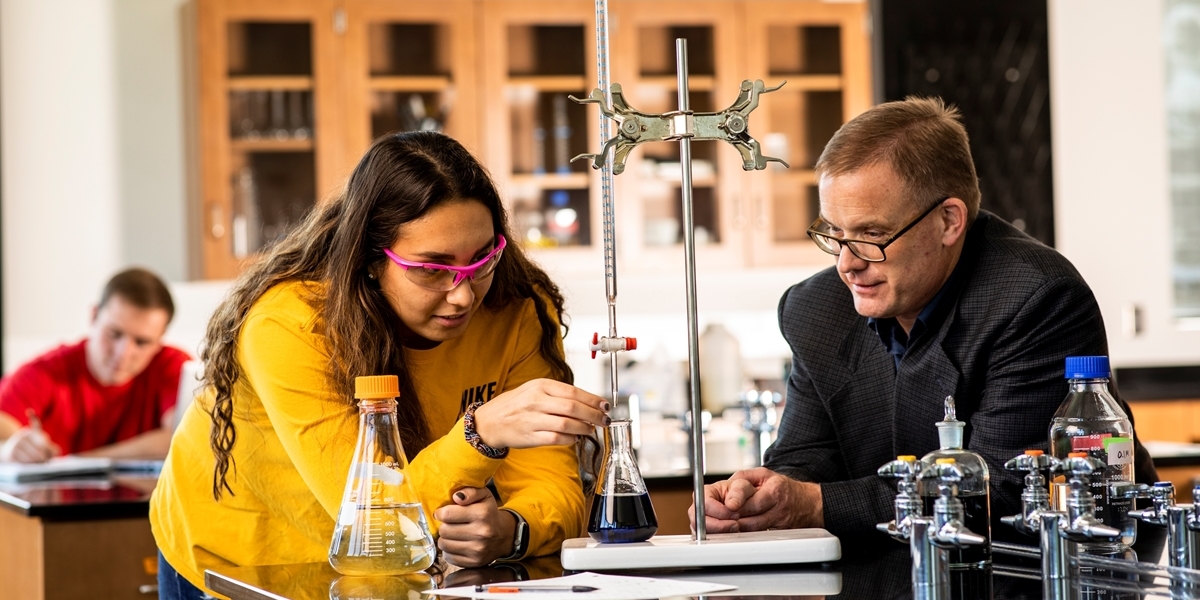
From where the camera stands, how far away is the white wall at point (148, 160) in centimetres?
472

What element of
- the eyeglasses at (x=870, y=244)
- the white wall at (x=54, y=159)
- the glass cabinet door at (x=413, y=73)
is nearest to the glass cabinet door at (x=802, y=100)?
the glass cabinet door at (x=413, y=73)

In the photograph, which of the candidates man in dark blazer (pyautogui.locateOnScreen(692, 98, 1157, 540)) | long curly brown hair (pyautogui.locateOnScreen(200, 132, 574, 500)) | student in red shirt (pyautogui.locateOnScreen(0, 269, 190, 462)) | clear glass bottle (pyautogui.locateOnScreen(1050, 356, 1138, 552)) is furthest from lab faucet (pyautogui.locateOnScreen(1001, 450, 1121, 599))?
student in red shirt (pyautogui.locateOnScreen(0, 269, 190, 462))

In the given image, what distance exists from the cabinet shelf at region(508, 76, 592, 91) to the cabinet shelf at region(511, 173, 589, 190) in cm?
32

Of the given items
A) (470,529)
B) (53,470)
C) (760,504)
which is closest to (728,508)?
(760,504)

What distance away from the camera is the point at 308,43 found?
478 cm

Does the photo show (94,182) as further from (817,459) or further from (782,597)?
(782,597)

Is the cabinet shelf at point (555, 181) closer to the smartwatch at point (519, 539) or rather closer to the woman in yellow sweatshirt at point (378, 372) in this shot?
the woman in yellow sweatshirt at point (378, 372)

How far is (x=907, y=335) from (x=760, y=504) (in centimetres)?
44

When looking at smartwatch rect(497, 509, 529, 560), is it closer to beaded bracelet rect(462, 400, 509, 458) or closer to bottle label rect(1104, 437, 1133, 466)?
beaded bracelet rect(462, 400, 509, 458)

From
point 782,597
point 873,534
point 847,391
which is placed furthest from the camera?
point 847,391

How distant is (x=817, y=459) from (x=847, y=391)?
106 millimetres

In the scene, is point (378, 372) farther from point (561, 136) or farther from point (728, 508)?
point (561, 136)

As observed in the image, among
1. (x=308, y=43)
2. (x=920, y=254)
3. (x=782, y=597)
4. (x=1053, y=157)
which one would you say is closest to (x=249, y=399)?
(x=782, y=597)

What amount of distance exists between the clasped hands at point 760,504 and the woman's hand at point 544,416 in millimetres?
216
